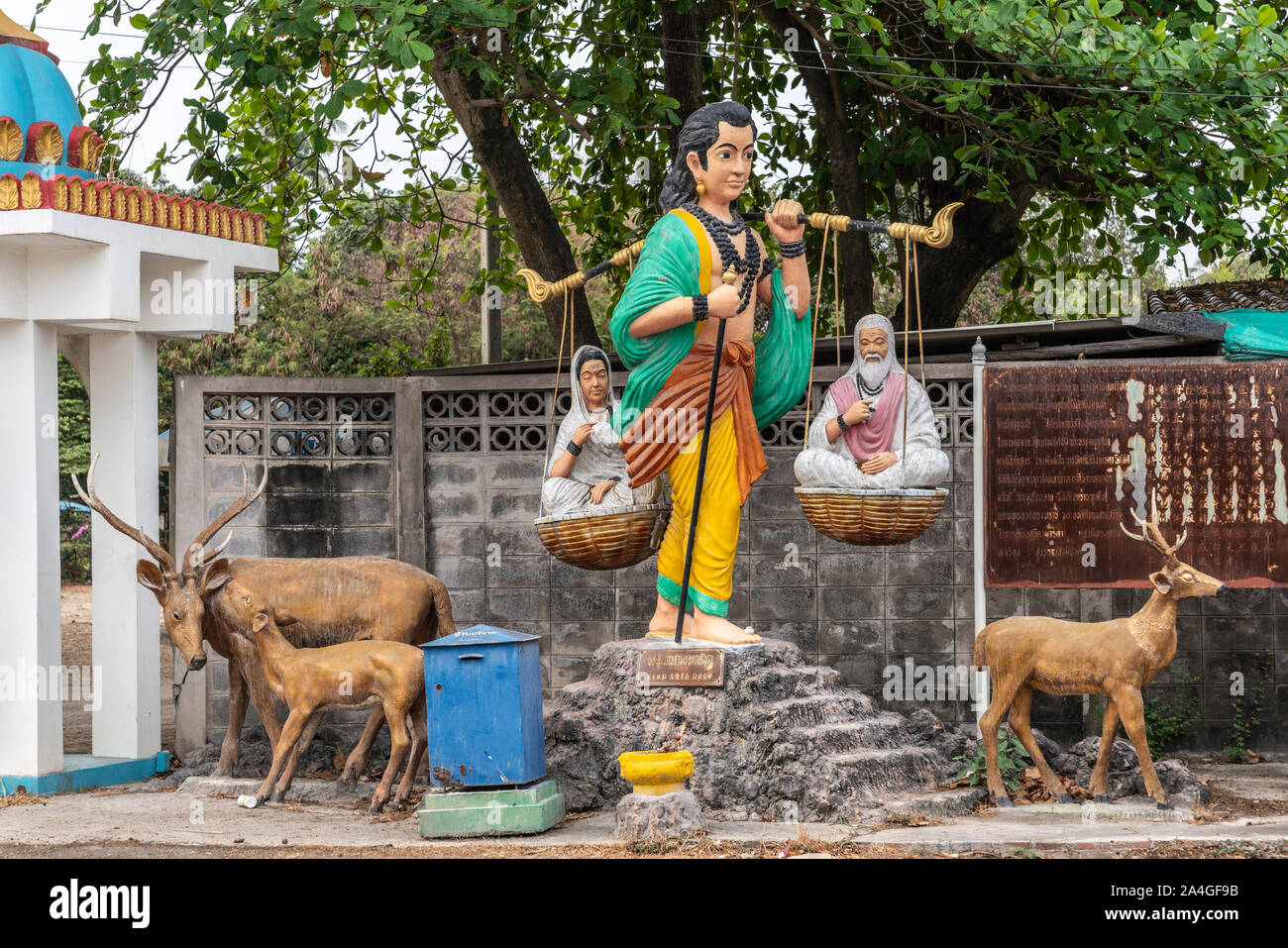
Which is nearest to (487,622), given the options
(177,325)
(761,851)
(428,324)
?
(177,325)

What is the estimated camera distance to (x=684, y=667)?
26.7 feet

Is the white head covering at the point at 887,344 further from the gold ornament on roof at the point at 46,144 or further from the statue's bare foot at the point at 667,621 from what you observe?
the gold ornament on roof at the point at 46,144

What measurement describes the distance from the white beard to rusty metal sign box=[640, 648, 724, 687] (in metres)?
1.83

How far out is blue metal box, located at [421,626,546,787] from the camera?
25.0 feet

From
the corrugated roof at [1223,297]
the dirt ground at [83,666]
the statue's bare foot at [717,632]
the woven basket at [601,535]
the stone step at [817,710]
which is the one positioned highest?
the corrugated roof at [1223,297]

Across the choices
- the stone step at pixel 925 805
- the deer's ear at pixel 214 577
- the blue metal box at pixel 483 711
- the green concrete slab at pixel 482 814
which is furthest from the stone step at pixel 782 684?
the deer's ear at pixel 214 577

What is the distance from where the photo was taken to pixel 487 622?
1014 cm

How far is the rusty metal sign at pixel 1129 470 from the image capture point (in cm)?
923

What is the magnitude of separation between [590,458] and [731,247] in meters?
1.46

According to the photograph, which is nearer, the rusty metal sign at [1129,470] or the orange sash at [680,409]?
the orange sash at [680,409]

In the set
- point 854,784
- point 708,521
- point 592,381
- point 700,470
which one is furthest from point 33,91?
point 854,784

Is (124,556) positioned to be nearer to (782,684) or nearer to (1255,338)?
(782,684)

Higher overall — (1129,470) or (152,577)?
(1129,470)

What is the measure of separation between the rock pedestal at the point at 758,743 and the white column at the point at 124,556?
9.33 feet
